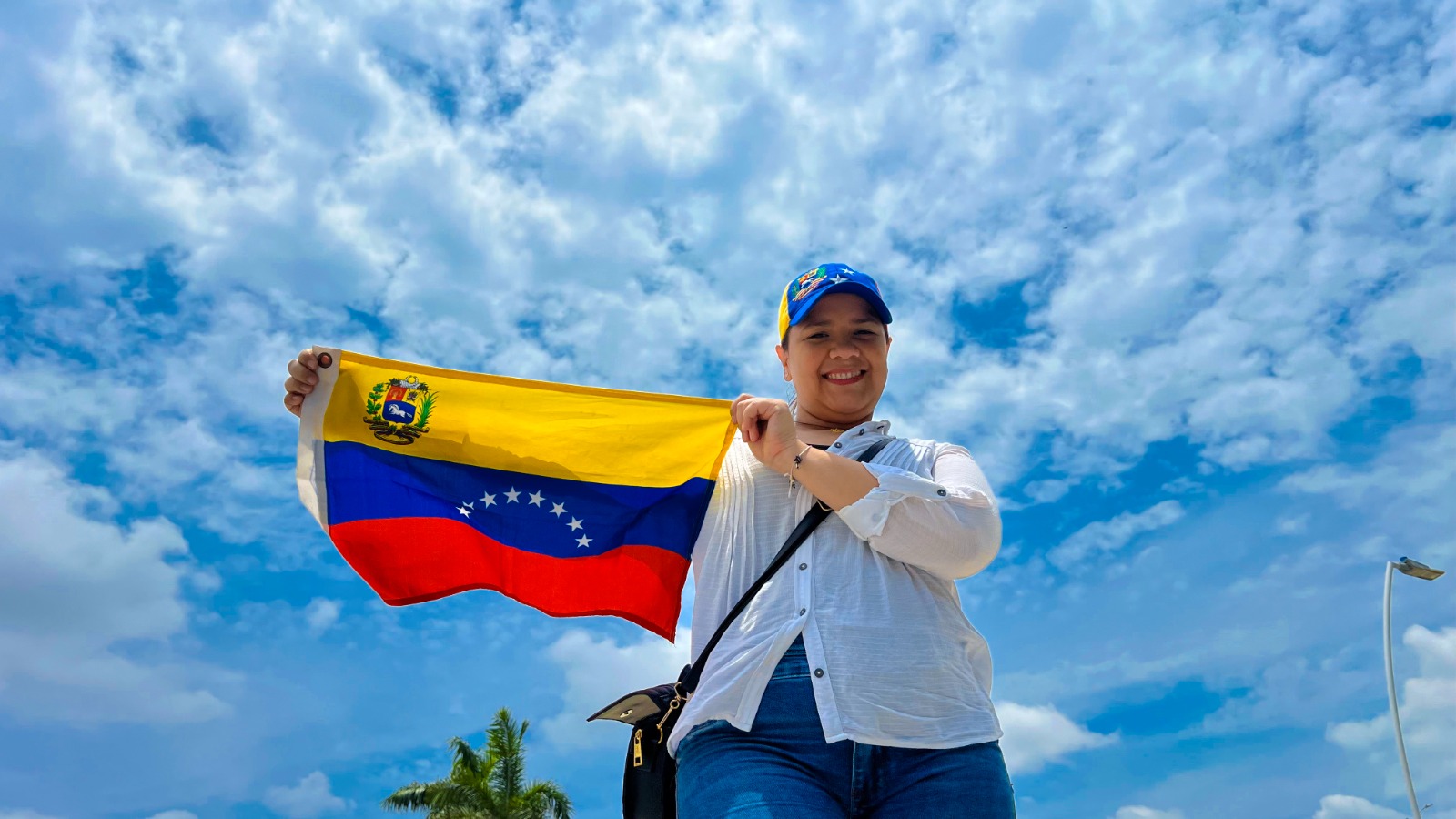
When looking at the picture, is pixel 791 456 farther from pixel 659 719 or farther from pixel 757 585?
pixel 659 719

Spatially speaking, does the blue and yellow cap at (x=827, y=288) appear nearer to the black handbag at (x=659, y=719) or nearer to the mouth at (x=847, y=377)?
the mouth at (x=847, y=377)

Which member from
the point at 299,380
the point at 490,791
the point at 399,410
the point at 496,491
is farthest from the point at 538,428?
the point at 490,791

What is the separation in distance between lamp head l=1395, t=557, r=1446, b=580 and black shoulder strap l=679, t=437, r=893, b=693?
19.8m

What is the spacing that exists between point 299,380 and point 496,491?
92cm

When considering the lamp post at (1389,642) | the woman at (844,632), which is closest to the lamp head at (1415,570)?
the lamp post at (1389,642)

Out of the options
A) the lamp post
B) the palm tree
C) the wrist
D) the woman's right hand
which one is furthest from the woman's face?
the palm tree

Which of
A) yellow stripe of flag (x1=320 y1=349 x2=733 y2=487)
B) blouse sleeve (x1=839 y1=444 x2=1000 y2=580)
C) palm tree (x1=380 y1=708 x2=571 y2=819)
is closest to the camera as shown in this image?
blouse sleeve (x1=839 y1=444 x2=1000 y2=580)

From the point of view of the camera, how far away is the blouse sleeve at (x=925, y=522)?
307 centimetres

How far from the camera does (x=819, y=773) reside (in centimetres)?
278

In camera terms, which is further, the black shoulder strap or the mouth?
the mouth

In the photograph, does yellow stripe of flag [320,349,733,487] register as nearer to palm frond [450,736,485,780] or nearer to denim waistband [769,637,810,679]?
denim waistband [769,637,810,679]

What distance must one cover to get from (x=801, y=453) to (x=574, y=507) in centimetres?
136

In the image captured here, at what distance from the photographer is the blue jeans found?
8.98 feet

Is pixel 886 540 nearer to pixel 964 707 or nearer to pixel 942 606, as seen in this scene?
pixel 942 606
